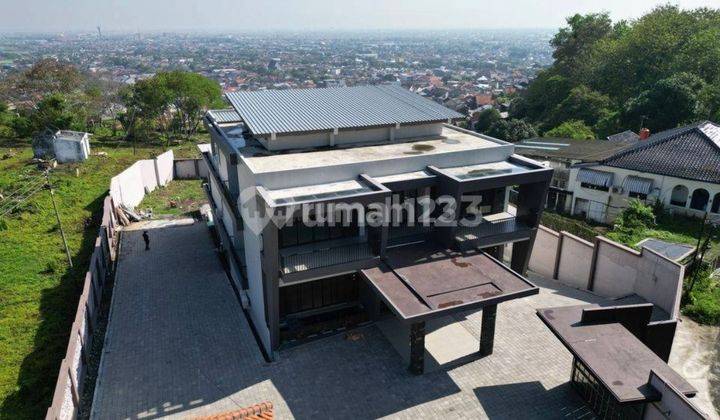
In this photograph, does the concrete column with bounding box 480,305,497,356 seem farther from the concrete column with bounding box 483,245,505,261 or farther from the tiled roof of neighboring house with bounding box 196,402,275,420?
the tiled roof of neighboring house with bounding box 196,402,275,420

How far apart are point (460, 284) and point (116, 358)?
13.3 m

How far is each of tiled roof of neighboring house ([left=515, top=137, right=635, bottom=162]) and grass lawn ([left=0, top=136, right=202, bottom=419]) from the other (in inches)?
1268

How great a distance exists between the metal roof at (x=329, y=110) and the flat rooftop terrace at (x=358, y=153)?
3.42ft

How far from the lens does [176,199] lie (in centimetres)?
3691

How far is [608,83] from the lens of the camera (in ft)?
195

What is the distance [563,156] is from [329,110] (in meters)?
21.5

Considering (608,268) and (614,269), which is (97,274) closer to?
(608,268)

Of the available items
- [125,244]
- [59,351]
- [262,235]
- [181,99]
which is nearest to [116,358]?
[59,351]

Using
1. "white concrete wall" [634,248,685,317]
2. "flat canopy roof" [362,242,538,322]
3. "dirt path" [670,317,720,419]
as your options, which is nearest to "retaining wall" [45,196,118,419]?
"flat canopy roof" [362,242,538,322]

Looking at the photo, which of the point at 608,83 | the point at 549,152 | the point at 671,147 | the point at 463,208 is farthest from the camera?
the point at 608,83

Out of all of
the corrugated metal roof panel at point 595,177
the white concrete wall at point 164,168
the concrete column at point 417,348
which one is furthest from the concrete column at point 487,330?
the white concrete wall at point 164,168

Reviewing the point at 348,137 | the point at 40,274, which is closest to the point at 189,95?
the point at 40,274

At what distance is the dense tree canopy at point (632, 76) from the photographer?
1748 inches

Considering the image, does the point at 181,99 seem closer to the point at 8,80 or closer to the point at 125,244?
the point at 8,80
